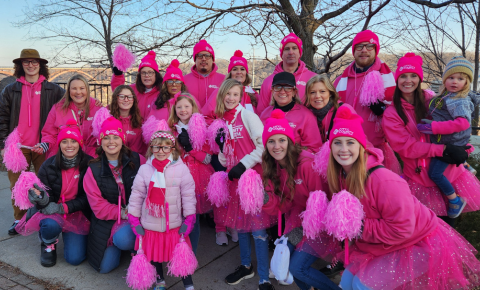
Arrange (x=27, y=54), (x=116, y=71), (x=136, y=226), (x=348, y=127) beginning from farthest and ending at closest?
(x=116, y=71)
(x=27, y=54)
(x=136, y=226)
(x=348, y=127)

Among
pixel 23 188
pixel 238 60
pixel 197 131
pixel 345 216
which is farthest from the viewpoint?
pixel 238 60

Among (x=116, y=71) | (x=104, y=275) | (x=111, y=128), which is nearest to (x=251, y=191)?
(x=111, y=128)

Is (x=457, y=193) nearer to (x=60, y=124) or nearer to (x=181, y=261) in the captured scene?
(x=181, y=261)

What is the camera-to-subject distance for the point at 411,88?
3.17 meters

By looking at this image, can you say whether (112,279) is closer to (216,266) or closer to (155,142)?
(216,266)

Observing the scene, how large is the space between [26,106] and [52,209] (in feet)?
5.82

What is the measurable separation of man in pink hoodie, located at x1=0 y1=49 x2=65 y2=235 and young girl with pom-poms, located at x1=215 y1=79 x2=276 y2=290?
2652mm

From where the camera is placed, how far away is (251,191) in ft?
9.37

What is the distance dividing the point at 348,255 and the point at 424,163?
47.7 inches

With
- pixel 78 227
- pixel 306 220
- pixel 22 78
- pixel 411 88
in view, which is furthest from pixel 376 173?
pixel 22 78

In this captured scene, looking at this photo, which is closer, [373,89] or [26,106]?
[373,89]

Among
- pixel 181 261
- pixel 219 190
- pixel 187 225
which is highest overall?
pixel 219 190

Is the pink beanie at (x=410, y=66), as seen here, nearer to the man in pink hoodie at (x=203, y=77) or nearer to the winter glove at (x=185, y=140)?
the winter glove at (x=185, y=140)

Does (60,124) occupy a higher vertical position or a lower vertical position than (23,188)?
higher
